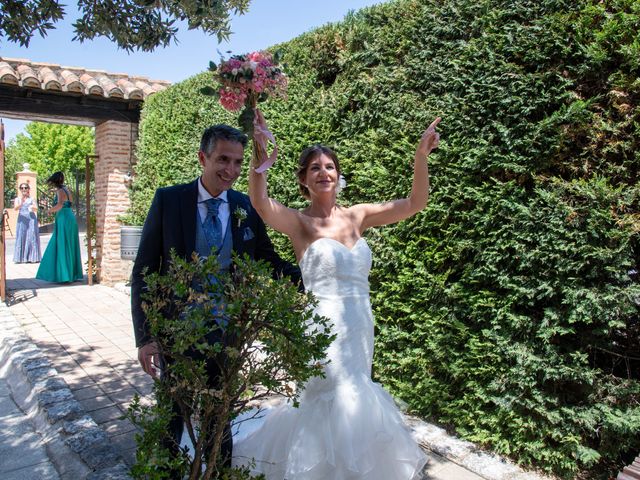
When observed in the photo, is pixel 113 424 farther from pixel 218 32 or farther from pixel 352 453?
pixel 218 32

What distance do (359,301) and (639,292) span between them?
1.64m

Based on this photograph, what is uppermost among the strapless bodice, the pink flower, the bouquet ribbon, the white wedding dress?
the pink flower

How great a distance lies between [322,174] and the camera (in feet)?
9.36

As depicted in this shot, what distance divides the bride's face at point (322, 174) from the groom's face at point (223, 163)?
573mm

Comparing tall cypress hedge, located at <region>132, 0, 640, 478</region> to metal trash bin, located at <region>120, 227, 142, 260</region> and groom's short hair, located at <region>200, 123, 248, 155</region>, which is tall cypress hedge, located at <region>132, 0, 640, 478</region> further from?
metal trash bin, located at <region>120, 227, 142, 260</region>

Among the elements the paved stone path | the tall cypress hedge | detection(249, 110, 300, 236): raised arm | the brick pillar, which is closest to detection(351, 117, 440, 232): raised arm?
detection(249, 110, 300, 236): raised arm

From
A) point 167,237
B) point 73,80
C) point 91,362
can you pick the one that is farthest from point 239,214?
point 73,80

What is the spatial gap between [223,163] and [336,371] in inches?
50.6

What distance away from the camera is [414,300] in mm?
3900

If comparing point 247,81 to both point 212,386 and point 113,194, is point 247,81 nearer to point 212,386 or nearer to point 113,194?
point 212,386

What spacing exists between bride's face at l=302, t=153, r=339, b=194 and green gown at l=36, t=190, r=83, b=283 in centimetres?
921

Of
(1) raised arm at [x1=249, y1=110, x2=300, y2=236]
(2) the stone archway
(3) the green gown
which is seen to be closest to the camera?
(1) raised arm at [x1=249, y1=110, x2=300, y2=236]

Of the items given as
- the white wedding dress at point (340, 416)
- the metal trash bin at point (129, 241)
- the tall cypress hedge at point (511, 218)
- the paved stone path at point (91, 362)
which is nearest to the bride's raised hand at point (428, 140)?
the white wedding dress at point (340, 416)

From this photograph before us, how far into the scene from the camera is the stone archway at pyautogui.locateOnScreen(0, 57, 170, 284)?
945 cm
